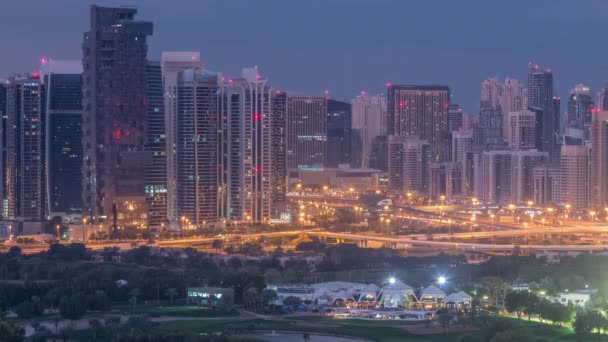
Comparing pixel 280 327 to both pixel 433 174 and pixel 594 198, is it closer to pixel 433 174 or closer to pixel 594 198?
pixel 594 198

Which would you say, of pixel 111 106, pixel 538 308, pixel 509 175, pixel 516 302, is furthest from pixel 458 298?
pixel 509 175

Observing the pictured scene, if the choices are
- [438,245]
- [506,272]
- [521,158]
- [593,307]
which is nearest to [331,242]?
[438,245]

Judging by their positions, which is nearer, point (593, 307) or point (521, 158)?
point (593, 307)

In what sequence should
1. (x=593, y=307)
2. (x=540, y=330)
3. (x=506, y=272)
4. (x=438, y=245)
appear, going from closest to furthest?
1. (x=540, y=330)
2. (x=593, y=307)
3. (x=506, y=272)
4. (x=438, y=245)

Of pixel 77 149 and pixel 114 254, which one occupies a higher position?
pixel 77 149

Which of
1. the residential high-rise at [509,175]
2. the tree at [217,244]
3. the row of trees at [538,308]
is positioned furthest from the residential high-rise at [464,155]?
the row of trees at [538,308]

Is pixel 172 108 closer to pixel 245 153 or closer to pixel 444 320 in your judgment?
pixel 245 153

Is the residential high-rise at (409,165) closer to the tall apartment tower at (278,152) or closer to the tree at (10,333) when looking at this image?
the tall apartment tower at (278,152)
